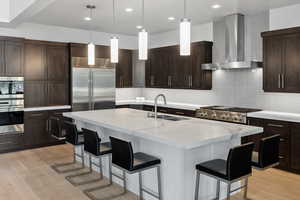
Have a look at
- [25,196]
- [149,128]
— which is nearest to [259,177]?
[149,128]

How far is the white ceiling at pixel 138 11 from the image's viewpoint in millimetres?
4480

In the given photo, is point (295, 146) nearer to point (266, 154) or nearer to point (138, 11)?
point (266, 154)

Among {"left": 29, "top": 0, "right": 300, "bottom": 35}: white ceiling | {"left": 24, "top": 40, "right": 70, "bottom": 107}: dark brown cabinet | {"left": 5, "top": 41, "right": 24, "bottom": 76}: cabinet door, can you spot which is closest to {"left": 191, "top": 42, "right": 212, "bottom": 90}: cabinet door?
{"left": 29, "top": 0, "right": 300, "bottom": 35}: white ceiling

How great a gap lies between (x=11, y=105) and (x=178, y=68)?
3.82 m

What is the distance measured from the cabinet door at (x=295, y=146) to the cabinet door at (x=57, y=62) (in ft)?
16.3

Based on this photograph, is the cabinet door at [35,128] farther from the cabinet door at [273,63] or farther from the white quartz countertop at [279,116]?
the cabinet door at [273,63]

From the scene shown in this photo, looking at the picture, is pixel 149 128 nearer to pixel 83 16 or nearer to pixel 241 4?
pixel 241 4

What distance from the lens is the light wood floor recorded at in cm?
350

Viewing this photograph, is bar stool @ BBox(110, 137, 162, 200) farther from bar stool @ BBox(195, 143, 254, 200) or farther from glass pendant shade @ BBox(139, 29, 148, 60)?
glass pendant shade @ BBox(139, 29, 148, 60)

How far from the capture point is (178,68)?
6.43 meters

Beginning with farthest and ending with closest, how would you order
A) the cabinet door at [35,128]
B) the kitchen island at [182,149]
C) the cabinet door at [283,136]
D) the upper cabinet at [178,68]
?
1. the upper cabinet at [178,68]
2. the cabinet door at [35,128]
3. the cabinet door at [283,136]
4. the kitchen island at [182,149]

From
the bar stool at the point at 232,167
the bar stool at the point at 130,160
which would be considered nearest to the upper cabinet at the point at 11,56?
the bar stool at the point at 130,160

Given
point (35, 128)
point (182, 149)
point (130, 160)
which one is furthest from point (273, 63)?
point (35, 128)

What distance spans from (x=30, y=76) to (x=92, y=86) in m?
1.44
